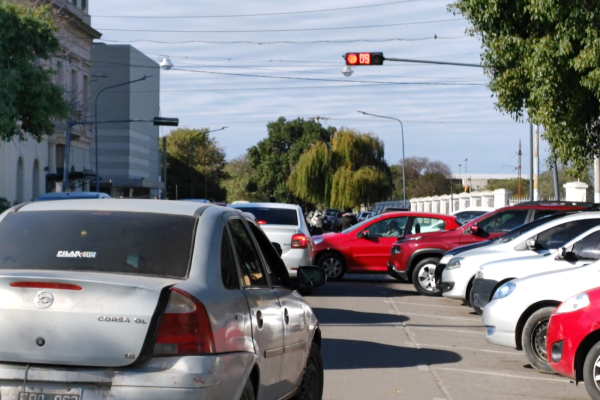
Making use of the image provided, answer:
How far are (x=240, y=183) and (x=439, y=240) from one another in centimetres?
9773

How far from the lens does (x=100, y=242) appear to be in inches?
192

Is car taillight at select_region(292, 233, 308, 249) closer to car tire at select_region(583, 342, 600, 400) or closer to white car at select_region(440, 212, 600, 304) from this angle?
white car at select_region(440, 212, 600, 304)

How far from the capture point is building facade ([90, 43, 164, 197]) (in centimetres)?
8431

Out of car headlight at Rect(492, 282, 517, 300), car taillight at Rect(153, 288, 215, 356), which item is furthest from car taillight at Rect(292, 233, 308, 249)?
car taillight at Rect(153, 288, 215, 356)

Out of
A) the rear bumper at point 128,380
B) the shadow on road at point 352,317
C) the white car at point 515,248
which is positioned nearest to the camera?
the rear bumper at point 128,380

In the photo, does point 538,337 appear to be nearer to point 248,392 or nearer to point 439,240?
point 248,392

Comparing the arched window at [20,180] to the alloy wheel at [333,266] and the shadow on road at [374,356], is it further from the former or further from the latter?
the shadow on road at [374,356]

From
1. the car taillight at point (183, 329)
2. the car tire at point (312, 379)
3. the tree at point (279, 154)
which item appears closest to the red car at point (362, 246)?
the car tire at point (312, 379)

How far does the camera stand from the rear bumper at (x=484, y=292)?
12523 mm

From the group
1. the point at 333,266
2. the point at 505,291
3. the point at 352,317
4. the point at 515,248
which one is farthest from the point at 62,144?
the point at 505,291

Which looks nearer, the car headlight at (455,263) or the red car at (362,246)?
the car headlight at (455,263)

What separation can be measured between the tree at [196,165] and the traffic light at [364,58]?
282ft

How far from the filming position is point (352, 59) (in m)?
22.2

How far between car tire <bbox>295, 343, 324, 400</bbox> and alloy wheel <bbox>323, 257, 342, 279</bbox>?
1463 centimetres
